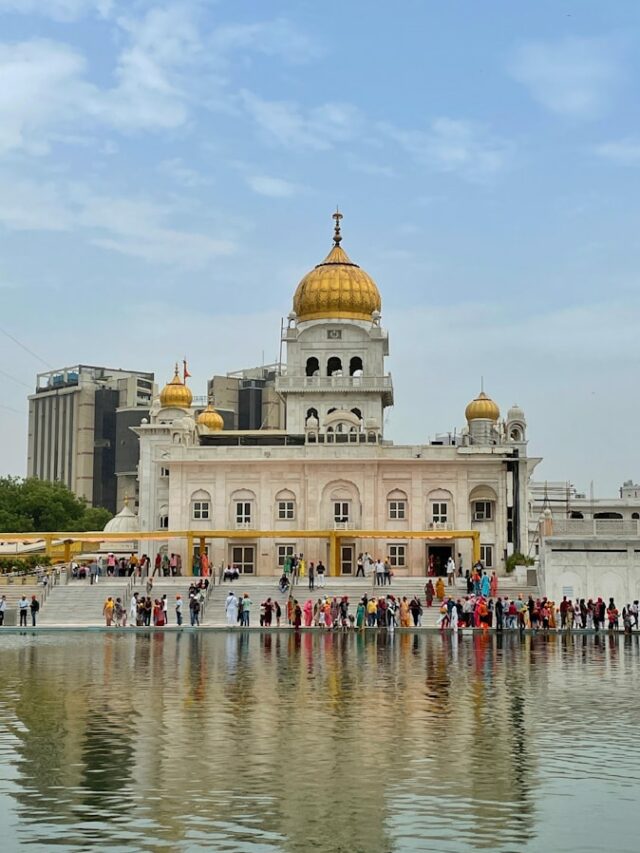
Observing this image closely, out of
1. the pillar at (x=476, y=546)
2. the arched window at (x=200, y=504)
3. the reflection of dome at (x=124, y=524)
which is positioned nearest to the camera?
the pillar at (x=476, y=546)

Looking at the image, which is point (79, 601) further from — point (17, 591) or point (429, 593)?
point (429, 593)

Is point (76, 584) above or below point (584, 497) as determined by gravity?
below

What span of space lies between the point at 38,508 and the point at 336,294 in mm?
26566

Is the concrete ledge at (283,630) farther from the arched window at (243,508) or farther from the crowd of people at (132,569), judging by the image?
the arched window at (243,508)

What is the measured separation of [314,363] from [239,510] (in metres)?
13.3

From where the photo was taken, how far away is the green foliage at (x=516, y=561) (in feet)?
188

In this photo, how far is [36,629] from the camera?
4116cm

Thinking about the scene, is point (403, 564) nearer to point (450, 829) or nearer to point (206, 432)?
point (206, 432)

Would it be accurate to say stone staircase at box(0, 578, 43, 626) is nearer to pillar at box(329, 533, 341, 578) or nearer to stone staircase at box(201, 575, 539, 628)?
stone staircase at box(201, 575, 539, 628)

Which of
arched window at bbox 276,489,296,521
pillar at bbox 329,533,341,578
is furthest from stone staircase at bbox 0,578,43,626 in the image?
arched window at bbox 276,489,296,521

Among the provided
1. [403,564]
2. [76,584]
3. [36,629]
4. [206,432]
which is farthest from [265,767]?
[206,432]

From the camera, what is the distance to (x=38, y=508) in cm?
8525

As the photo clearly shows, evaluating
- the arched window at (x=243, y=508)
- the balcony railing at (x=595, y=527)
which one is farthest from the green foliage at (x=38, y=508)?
the balcony railing at (x=595, y=527)

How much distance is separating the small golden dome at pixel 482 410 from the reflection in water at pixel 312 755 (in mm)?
40871
